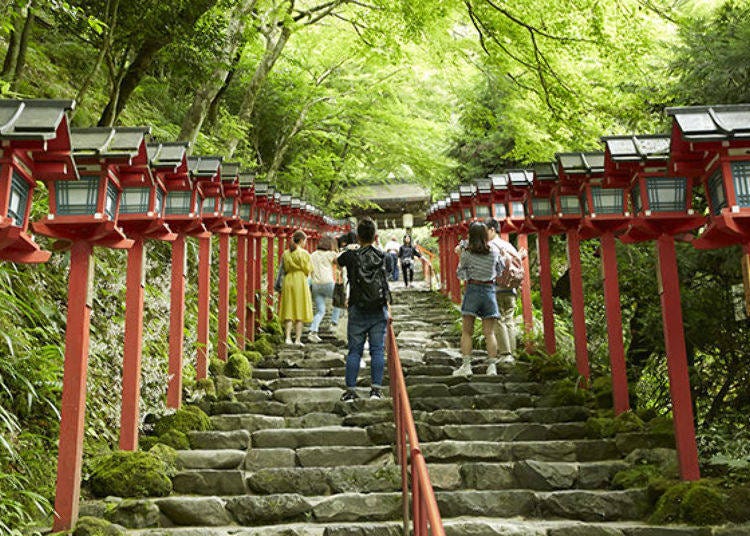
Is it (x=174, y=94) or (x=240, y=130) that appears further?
(x=174, y=94)

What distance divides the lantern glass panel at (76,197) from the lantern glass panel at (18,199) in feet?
3.43

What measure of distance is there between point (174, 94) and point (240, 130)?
238cm

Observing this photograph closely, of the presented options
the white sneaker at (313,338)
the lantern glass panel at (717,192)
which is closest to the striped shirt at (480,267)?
the lantern glass panel at (717,192)

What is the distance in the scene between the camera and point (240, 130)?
13.3 meters

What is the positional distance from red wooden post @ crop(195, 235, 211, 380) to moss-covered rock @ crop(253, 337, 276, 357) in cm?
231

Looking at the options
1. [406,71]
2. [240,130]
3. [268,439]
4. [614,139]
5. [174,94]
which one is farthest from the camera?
[406,71]

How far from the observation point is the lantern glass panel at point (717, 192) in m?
4.81

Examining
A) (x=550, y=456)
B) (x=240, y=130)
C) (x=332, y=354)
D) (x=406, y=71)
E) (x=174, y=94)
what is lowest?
(x=550, y=456)

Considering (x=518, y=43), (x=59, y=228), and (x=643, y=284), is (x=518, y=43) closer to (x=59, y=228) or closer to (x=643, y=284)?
(x=643, y=284)

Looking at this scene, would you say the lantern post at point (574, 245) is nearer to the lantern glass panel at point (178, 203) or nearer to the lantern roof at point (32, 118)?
the lantern glass panel at point (178, 203)

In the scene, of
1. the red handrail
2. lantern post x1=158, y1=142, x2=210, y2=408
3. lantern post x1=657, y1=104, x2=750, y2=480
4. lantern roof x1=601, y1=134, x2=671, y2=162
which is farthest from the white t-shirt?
lantern post x1=657, y1=104, x2=750, y2=480

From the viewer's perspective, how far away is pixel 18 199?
13.2 feet

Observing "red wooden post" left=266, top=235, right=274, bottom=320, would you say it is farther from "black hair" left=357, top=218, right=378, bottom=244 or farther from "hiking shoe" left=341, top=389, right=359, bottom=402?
"black hair" left=357, top=218, right=378, bottom=244

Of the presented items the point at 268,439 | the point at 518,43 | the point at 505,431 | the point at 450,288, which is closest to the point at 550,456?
the point at 505,431
